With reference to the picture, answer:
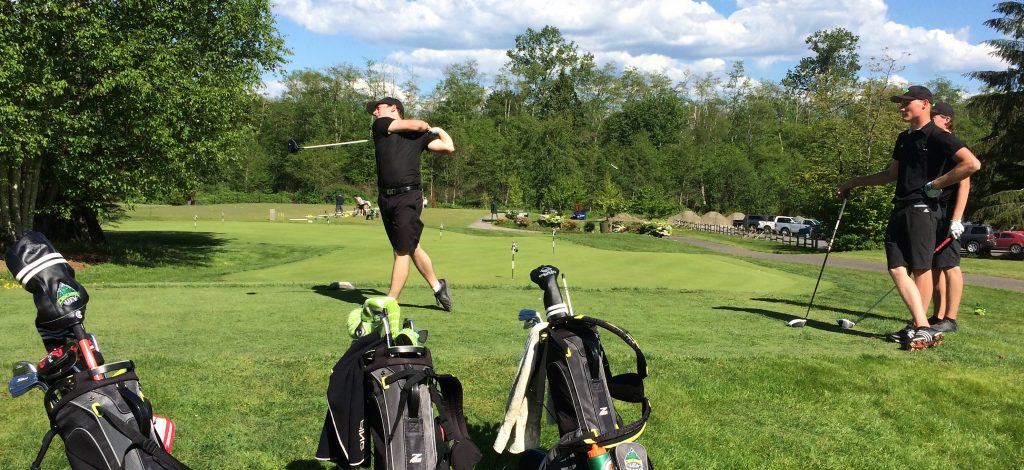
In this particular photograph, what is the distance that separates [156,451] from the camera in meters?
2.43

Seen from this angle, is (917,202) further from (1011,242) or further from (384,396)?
(1011,242)

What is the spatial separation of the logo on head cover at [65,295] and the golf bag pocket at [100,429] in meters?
0.29

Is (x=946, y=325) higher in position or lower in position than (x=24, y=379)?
lower

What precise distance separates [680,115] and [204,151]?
96.6m

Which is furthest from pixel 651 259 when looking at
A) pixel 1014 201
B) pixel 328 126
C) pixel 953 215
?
pixel 328 126

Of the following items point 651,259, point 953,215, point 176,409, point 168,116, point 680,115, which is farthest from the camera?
point 680,115

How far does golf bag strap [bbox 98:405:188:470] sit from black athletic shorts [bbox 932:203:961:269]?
24.4 ft

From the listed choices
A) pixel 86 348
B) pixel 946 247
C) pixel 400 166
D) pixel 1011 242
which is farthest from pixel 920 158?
pixel 1011 242

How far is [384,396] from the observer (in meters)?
2.90

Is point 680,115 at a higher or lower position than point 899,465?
A: higher

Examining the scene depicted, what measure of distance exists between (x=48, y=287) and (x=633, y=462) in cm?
235

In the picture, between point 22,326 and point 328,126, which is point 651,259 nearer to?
point 22,326

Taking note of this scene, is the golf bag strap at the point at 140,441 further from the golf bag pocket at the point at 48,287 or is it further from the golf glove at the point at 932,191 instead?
the golf glove at the point at 932,191

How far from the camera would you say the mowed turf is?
424 centimetres
